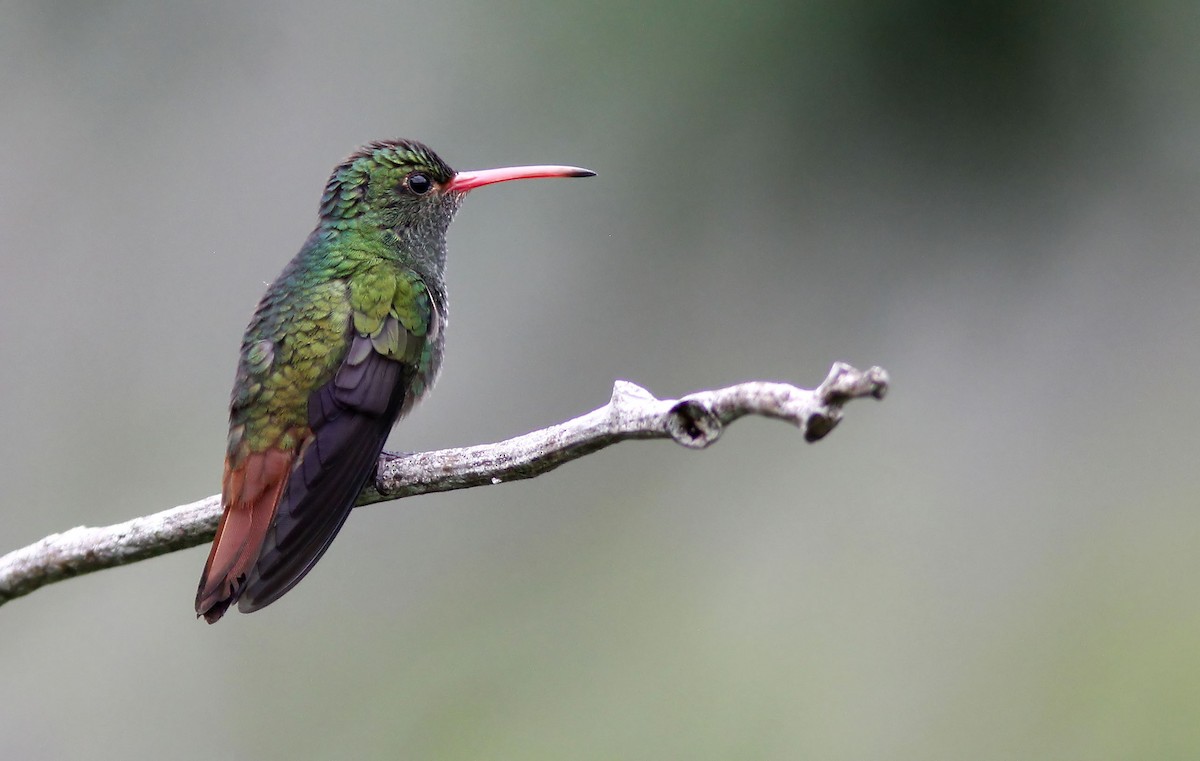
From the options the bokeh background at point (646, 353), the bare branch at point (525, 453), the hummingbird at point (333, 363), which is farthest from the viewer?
the bokeh background at point (646, 353)

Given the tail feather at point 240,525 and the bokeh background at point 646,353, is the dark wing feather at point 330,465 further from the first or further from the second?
the bokeh background at point 646,353

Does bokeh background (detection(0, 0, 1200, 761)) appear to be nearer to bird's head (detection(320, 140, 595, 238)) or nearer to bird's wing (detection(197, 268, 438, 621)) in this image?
bird's head (detection(320, 140, 595, 238))

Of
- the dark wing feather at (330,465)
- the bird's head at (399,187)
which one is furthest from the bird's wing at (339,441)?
the bird's head at (399,187)

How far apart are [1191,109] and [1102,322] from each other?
1.36m

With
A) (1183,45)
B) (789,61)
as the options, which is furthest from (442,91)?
(1183,45)

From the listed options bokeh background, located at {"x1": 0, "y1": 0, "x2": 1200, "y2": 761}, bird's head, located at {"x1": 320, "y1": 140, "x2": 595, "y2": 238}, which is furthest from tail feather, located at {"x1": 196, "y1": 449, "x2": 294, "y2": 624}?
bokeh background, located at {"x1": 0, "y1": 0, "x2": 1200, "y2": 761}

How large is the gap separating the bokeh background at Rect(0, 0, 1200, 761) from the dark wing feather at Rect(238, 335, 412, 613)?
239 centimetres

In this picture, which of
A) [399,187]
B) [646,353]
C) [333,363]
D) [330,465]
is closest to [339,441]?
[330,465]

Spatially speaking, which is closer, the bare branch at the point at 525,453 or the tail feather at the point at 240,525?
the bare branch at the point at 525,453

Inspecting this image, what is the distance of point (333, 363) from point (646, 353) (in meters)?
3.18

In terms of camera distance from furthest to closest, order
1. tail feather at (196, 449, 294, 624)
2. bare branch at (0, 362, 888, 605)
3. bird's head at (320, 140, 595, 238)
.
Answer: bird's head at (320, 140, 595, 238) < tail feather at (196, 449, 294, 624) < bare branch at (0, 362, 888, 605)

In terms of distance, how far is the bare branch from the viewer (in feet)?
6.30

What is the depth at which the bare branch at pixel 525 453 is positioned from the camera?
1920mm

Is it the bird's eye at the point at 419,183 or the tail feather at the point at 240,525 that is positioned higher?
the bird's eye at the point at 419,183
